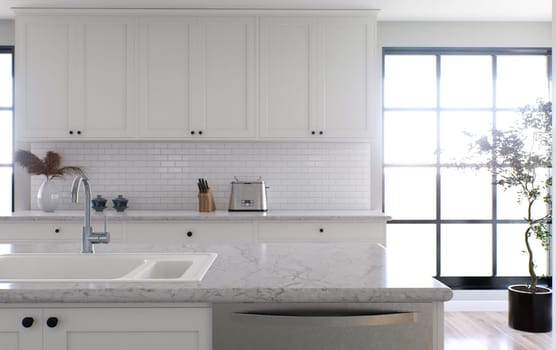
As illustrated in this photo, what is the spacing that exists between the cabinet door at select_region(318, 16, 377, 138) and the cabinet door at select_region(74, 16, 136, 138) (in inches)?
62.4

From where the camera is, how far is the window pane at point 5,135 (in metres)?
4.48

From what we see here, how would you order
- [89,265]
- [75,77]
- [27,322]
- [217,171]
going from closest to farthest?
[27,322]
[89,265]
[75,77]
[217,171]

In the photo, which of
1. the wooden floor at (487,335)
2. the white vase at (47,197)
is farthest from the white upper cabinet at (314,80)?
the white vase at (47,197)

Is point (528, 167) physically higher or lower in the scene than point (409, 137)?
lower

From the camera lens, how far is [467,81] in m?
4.55

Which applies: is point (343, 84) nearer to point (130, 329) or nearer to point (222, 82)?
point (222, 82)

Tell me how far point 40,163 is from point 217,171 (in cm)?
149

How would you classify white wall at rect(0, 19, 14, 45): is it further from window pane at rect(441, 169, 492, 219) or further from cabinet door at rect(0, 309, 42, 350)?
window pane at rect(441, 169, 492, 219)

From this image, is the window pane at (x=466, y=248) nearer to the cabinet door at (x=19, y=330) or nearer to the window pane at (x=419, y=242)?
the window pane at (x=419, y=242)

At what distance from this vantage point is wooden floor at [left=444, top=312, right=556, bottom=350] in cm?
349

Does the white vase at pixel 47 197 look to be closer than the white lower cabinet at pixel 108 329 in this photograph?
No

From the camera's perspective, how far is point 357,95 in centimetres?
401

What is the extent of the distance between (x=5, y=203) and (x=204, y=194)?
6.51ft

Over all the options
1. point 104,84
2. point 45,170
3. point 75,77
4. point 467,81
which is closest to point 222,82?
point 104,84
